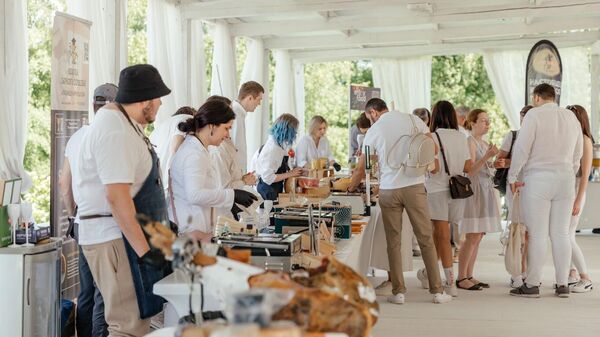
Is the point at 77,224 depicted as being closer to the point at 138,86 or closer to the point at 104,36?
the point at 138,86

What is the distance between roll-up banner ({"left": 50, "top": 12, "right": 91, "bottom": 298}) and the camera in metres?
4.63

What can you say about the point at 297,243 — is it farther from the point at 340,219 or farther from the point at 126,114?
the point at 340,219

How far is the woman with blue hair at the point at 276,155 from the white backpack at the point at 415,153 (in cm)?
114

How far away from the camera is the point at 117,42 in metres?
6.28

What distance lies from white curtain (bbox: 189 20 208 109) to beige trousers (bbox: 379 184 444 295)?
3.41 m

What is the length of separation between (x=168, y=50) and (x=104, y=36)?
1609 millimetres

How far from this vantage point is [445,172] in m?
5.59

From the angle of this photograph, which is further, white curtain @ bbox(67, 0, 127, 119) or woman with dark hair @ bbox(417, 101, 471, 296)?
white curtain @ bbox(67, 0, 127, 119)

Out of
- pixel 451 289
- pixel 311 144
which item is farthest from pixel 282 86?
pixel 451 289

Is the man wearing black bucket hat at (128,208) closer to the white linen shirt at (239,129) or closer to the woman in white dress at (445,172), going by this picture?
the white linen shirt at (239,129)

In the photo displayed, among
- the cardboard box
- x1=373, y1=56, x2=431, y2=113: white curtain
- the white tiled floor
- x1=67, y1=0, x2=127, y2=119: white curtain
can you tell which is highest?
x1=373, y1=56, x2=431, y2=113: white curtain

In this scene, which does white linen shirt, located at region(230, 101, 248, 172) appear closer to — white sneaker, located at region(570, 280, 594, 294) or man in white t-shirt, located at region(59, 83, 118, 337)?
man in white t-shirt, located at region(59, 83, 118, 337)

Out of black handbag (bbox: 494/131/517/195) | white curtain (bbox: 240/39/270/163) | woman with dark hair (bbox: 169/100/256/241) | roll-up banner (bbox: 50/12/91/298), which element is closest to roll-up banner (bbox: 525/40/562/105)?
white curtain (bbox: 240/39/270/163)

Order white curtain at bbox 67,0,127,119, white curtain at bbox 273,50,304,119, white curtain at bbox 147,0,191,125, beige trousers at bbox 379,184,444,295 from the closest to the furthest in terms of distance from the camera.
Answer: beige trousers at bbox 379,184,444,295
white curtain at bbox 67,0,127,119
white curtain at bbox 147,0,191,125
white curtain at bbox 273,50,304,119
